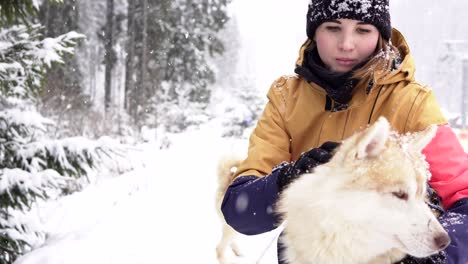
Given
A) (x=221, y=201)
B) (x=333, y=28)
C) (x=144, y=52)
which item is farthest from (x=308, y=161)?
(x=144, y=52)

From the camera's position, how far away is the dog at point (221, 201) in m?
3.75

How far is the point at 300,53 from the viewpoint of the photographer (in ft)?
7.03

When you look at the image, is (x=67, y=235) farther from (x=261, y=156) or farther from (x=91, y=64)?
(x=91, y=64)

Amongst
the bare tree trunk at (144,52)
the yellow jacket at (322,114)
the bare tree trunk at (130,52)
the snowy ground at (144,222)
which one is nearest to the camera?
the yellow jacket at (322,114)

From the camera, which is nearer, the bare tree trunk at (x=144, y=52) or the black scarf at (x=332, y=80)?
the black scarf at (x=332, y=80)

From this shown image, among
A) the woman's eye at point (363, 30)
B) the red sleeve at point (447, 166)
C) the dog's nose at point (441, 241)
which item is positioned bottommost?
the dog's nose at point (441, 241)

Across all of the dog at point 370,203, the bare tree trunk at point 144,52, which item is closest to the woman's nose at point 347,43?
the dog at point 370,203

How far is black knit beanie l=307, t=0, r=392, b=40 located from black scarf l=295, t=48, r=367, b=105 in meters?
0.21

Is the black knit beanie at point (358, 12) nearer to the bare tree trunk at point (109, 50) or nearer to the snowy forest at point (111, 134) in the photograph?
the snowy forest at point (111, 134)

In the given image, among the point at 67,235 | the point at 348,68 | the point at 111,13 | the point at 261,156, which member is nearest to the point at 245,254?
the point at 67,235

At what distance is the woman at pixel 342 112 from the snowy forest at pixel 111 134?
73 centimetres

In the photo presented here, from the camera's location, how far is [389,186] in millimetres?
1536

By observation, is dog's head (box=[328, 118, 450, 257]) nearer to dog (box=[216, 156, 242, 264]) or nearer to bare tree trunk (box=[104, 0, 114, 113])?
dog (box=[216, 156, 242, 264])

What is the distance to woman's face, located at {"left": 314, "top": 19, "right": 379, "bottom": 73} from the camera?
1851mm
